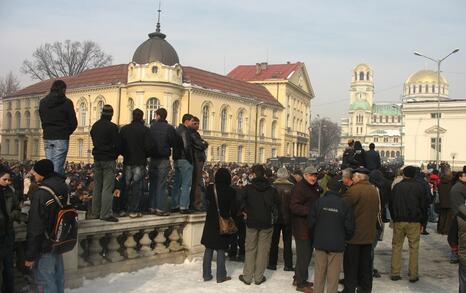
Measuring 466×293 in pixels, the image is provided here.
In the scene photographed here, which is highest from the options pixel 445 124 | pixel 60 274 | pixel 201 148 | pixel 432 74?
pixel 432 74

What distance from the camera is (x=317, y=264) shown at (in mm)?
6945

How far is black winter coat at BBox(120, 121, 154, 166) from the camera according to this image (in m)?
8.06

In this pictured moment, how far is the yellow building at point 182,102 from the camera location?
2020 inches

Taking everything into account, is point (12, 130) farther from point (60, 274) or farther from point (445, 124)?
point (60, 274)

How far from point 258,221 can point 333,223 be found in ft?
4.94

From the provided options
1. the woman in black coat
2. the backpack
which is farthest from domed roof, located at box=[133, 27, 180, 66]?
the backpack

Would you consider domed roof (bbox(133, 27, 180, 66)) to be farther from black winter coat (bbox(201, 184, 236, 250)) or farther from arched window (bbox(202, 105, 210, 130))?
black winter coat (bbox(201, 184, 236, 250))

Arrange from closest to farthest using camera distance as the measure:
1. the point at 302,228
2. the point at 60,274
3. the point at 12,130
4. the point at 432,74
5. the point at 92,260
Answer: the point at 60,274
the point at 92,260
the point at 302,228
the point at 12,130
the point at 432,74

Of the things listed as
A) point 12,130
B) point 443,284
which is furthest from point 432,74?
point 443,284

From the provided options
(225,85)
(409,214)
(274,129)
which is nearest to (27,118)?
(225,85)

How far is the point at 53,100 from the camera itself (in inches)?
279

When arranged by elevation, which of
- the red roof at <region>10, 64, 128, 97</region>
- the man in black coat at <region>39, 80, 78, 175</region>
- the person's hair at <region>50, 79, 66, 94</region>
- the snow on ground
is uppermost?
the red roof at <region>10, 64, 128, 97</region>

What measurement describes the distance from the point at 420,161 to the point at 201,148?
184 ft

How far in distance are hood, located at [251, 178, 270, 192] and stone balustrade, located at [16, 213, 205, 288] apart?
1.57m
